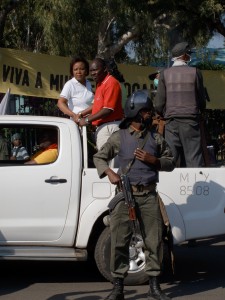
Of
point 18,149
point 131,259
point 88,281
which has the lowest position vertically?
point 88,281

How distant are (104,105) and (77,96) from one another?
3.00 feet

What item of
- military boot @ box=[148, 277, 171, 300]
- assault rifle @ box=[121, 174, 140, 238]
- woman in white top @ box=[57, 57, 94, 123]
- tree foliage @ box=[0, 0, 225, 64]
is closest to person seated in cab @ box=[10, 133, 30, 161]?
woman in white top @ box=[57, 57, 94, 123]

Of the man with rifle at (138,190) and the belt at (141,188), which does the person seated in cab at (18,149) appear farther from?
the belt at (141,188)

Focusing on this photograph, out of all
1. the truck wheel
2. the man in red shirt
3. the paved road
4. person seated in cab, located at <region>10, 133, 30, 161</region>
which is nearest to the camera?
the paved road

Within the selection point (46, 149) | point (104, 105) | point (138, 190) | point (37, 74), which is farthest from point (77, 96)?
point (37, 74)

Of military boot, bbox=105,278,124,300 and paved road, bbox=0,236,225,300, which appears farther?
paved road, bbox=0,236,225,300

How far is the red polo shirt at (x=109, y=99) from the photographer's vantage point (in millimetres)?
7812

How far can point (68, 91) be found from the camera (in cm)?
858

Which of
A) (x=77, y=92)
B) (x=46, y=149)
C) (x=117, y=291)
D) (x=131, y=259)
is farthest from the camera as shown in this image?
(x=77, y=92)

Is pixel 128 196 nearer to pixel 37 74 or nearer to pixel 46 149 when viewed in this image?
pixel 46 149

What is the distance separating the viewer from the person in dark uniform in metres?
8.12

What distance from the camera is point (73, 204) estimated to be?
22.7 feet

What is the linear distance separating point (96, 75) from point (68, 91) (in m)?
0.70

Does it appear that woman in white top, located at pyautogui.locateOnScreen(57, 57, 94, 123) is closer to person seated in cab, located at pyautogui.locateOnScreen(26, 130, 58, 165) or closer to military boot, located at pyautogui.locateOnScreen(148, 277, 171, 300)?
person seated in cab, located at pyautogui.locateOnScreen(26, 130, 58, 165)
